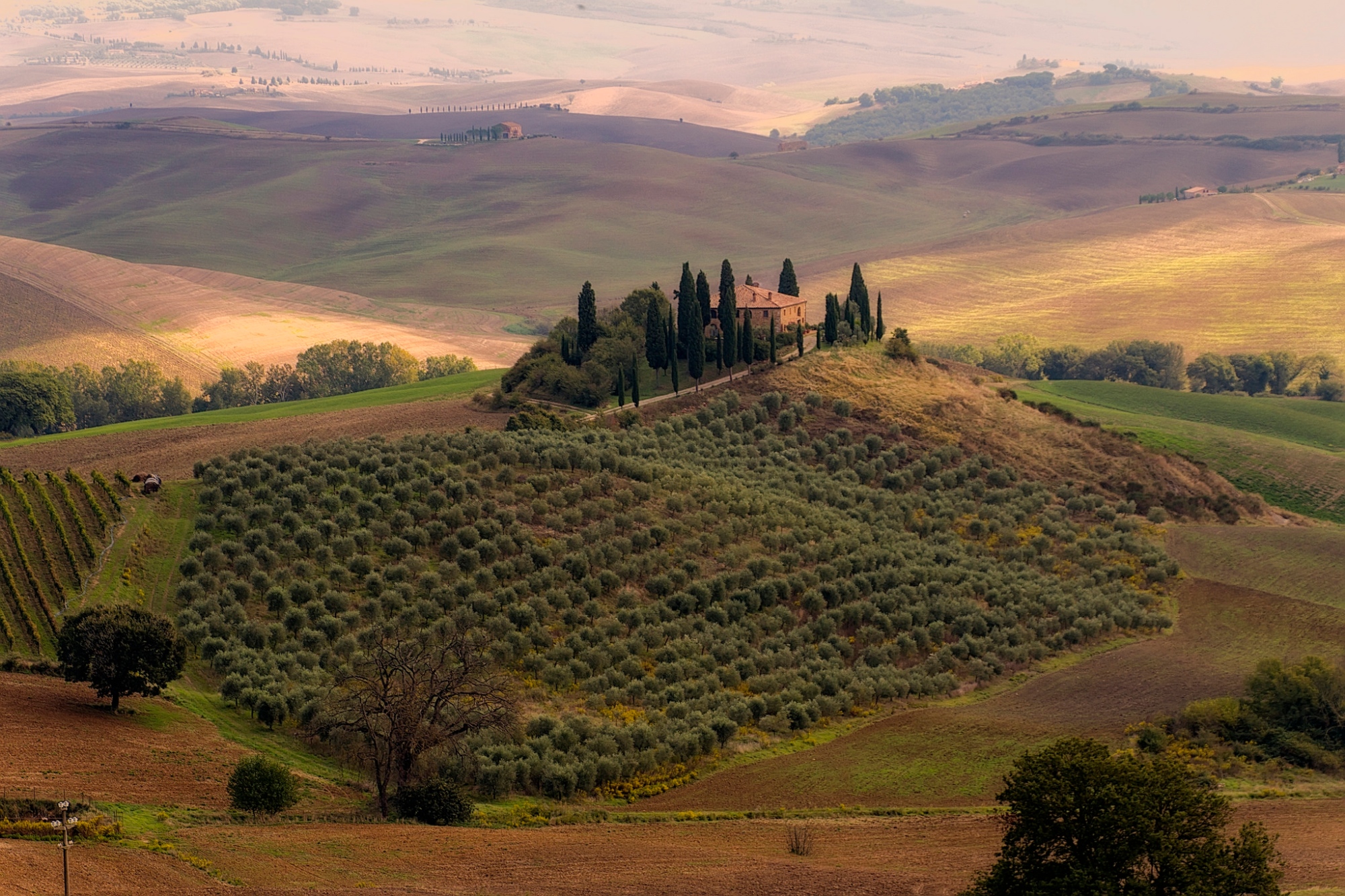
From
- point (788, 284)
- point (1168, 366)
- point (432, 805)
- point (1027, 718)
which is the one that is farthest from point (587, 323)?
point (1168, 366)

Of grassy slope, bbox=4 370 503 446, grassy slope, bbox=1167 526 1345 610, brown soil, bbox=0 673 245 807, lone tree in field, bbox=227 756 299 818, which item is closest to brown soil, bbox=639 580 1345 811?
grassy slope, bbox=1167 526 1345 610

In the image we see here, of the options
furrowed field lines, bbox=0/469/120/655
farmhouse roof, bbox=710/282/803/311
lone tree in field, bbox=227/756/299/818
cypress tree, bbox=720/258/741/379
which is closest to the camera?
lone tree in field, bbox=227/756/299/818

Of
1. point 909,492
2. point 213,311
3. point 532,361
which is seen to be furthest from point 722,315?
point 213,311

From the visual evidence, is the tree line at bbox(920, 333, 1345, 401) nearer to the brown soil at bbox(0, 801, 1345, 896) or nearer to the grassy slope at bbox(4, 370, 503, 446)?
the grassy slope at bbox(4, 370, 503, 446)

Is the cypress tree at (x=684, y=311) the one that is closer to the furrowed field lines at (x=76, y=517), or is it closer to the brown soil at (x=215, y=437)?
the brown soil at (x=215, y=437)

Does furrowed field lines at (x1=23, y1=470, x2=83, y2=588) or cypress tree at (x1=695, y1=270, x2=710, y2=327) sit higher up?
cypress tree at (x1=695, y1=270, x2=710, y2=327)

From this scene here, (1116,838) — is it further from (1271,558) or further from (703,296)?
(703,296)
